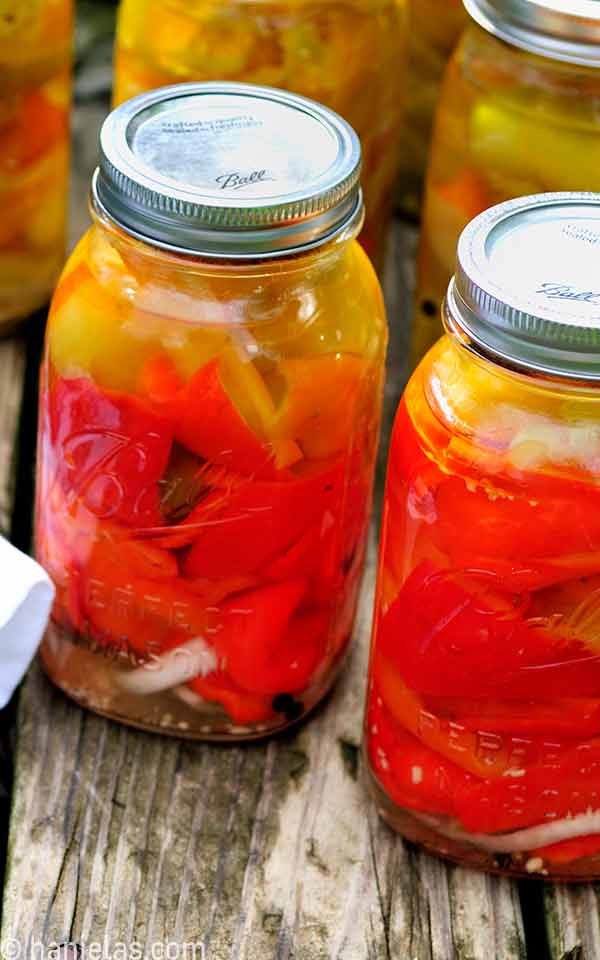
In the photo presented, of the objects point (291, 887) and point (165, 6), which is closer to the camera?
point (291, 887)

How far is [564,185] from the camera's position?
1116 millimetres

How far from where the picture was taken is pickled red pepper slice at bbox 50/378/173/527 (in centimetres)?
93

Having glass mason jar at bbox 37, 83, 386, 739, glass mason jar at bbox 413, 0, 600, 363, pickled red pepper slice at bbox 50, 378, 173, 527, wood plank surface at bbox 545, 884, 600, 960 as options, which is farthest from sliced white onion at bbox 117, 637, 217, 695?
glass mason jar at bbox 413, 0, 600, 363

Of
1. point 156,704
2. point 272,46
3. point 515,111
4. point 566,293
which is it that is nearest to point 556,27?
point 515,111

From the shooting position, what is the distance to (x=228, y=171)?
916 mm

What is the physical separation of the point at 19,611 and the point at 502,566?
32 centimetres

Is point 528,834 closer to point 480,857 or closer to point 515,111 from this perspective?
point 480,857

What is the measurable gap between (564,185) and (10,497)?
0.49 metres

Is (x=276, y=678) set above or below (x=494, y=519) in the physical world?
below

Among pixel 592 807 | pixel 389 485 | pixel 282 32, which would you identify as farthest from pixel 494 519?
pixel 282 32

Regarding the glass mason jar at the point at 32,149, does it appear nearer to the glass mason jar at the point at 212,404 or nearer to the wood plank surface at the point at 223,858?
the glass mason jar at the point at 212,404

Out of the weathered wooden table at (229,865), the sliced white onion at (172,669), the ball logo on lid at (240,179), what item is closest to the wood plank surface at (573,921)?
the weathered wooden table at (229,865)

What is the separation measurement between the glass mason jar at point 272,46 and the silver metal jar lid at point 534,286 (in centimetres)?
34

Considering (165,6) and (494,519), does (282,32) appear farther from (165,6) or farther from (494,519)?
(494,519)
